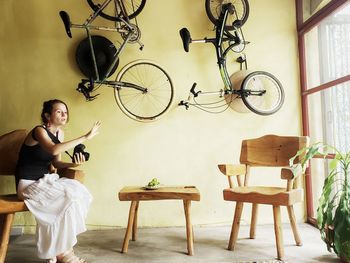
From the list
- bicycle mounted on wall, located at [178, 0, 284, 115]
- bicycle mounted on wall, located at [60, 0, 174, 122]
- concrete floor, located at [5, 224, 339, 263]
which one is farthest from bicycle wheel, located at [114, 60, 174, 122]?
concrete floor, located at [5, 224, 339, 263]

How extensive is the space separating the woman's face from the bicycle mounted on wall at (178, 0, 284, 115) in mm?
1229

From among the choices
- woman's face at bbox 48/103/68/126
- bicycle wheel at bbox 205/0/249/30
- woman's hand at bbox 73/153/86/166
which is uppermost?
bicycle wheel at bbox 205/0/249/30

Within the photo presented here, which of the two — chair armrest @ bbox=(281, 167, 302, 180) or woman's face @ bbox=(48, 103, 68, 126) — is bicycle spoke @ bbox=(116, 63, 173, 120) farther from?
chair armrest @ bbox=(281, 167, 302, 180)

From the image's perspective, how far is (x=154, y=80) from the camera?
3.26 meters

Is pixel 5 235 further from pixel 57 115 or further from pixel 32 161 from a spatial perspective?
pixel 57 115

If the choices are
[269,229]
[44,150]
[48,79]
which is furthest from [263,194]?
[48,79]

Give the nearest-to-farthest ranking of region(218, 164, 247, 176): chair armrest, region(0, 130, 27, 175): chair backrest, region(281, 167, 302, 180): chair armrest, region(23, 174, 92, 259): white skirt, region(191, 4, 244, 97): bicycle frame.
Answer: region(23, 174, 92, 259): white skirt → region(281, 167, 302, 180): chair armrest → region(218, 164, 247, 176): chair armrest → region(0, 130, 27, 175): chair backrest → region(191, 4, 244, 97): bicycle frame

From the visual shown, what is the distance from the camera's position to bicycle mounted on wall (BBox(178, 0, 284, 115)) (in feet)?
10.1

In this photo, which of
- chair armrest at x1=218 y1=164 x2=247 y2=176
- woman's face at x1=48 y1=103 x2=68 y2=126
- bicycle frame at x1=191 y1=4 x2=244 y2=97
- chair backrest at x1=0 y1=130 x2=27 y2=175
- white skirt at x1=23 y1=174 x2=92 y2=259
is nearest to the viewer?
white skirt at x1=23 y1=174 x2=92 y2=259

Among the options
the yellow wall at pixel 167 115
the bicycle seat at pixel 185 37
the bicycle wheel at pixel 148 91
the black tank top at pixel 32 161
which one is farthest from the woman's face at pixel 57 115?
the bicycle seat at pixel 185 37

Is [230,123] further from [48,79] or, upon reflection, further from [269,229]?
[48,79]

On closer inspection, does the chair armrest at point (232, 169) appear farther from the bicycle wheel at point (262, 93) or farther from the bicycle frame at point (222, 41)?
the bicycle frame at point (222, 41)

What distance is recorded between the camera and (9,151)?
2770 millimetres

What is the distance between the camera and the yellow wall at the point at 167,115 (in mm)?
3154
